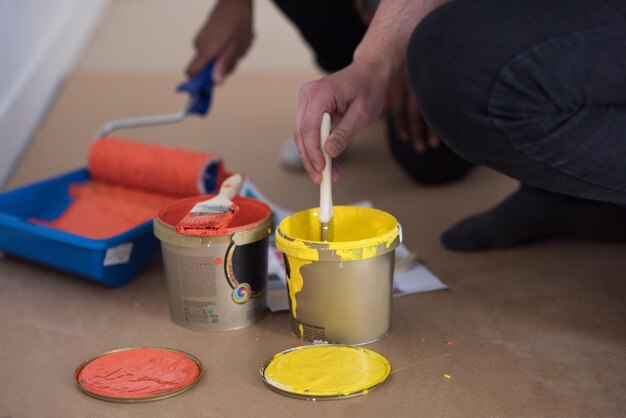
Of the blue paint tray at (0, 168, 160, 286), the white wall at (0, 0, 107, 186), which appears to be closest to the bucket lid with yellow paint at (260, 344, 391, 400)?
the blue paint tray at (0, 168, 160, 286)

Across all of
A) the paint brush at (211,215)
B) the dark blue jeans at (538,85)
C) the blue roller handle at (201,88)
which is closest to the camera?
the dark blue jeans at (538,85)

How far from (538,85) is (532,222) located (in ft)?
1.59

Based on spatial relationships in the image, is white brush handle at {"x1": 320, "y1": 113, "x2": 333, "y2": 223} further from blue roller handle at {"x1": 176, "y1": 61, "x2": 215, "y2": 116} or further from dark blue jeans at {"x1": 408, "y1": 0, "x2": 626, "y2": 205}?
blue roller handle at {"x1": 176, "y1": 61, "x2": 215, "y2": 116}

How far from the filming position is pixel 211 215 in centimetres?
109

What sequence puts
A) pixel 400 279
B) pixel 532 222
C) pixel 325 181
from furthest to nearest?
pixel 532 222, pixel 400 279, pixel 325 181

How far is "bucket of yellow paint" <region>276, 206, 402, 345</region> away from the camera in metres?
1.01

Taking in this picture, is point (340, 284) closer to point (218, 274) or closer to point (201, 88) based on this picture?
point (218, 274)

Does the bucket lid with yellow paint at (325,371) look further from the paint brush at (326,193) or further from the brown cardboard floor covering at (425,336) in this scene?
the paint brush at (326,193)

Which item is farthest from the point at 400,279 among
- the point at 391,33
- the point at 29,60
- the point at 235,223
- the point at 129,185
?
the point at 29,60

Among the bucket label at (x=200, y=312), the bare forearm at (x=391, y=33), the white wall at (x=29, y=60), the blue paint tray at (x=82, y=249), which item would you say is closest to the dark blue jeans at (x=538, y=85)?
the bare forearm at (x=391, y=33)

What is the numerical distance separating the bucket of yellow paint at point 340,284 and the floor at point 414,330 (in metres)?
0.04

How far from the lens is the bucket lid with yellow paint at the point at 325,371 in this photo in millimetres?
940

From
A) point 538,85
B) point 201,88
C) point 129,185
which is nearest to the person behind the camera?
point 538,85

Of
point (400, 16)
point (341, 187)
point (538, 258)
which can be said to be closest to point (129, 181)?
point (341, 187)
